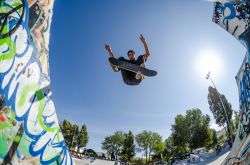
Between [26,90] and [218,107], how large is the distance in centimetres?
1688

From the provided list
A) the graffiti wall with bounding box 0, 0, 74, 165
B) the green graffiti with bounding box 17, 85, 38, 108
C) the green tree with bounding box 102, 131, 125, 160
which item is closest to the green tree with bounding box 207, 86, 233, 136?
the green tree with bounding box 102, 131, 125, 160

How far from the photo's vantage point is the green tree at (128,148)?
2152 cm

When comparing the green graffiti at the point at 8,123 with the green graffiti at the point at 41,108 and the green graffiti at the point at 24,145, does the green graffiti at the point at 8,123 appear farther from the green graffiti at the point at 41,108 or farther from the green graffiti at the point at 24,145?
the green graffiti at the point at 41,108

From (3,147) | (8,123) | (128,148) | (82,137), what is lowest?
(3,147)

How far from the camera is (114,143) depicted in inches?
851

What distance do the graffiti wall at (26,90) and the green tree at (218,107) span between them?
42.7 ft

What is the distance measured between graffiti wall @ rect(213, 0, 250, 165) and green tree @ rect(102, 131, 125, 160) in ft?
40.1

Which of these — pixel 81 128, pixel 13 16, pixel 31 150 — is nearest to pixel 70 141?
pixel 81 128

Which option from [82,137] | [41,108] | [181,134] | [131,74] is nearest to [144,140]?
[181,134]

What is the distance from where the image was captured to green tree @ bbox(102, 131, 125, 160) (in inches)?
792

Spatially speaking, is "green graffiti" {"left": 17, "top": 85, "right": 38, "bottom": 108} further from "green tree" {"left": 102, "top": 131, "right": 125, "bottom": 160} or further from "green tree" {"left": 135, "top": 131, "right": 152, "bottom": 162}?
"green tree" {"left": 135, "top": 131, "right": 152, "bottom": 162}

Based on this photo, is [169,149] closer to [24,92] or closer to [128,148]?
[128,148]

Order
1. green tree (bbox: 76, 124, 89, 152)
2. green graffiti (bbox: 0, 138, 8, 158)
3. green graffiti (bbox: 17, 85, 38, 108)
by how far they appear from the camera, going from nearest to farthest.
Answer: green graffiti (bbox: 0, 138, 8, 158), green graffiti (bbox: 17, 85, 38, 108), green tree (bbox: 76, 124, 89, 152)

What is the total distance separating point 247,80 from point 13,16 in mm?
Result: 9087
